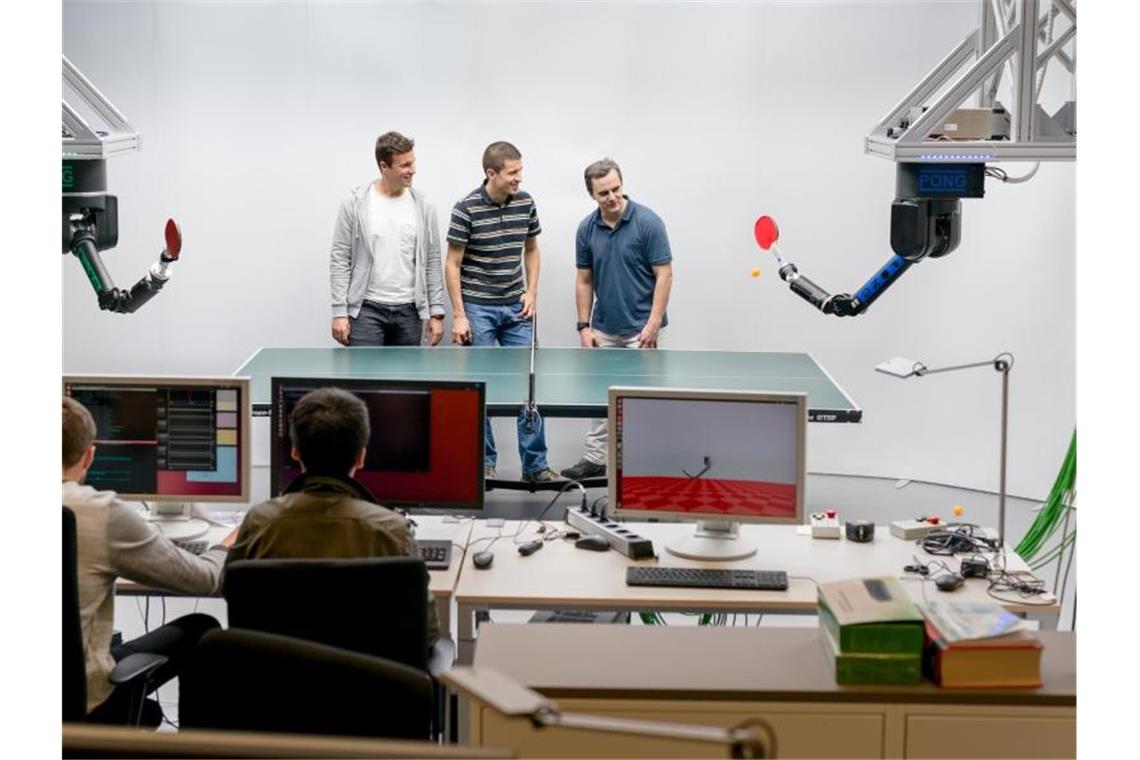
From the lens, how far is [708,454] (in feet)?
12.7

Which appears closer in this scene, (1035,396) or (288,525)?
(288,525)

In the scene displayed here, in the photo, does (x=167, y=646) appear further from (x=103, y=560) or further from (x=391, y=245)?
(x=391, y=245)

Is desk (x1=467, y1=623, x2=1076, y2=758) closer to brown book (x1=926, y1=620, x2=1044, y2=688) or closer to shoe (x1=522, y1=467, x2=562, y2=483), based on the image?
brown book (x1=926, y1=620, x2=1044, y2=688)

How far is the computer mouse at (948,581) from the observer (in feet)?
12.0

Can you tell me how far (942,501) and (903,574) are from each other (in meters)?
3.62

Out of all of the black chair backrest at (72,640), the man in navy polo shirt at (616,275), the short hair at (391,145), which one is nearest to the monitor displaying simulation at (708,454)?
the black chair backrest at (72,640)

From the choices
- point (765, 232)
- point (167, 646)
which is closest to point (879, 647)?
point (167, 646)

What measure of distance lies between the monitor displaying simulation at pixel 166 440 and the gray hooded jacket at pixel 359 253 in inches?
128

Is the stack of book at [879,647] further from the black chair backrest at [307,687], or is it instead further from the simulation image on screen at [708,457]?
the simulation image on screen at [708,457]

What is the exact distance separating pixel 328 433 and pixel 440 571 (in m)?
0.63

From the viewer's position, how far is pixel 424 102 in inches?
309

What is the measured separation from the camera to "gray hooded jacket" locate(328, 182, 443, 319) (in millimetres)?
7223
